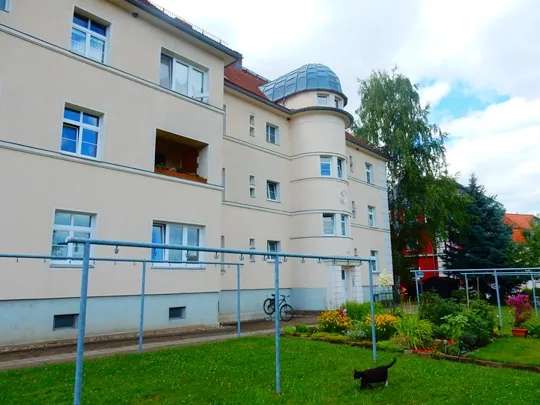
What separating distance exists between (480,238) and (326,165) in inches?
618

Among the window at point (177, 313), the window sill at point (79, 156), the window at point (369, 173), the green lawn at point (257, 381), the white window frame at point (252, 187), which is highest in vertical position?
the window at point (369, 173)

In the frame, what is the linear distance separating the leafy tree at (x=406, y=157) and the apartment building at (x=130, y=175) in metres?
11.4

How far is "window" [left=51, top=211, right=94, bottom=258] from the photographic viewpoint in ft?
39.0

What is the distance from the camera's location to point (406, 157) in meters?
30.7

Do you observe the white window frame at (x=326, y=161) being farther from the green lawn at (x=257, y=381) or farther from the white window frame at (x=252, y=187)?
the green lawn at (x=257, y=381)

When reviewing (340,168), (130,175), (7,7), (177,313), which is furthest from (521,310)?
(7,7)

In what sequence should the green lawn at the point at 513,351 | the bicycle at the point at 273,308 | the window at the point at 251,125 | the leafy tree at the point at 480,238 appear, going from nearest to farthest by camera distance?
the green lawn at the point at 513,351
the bicycle at the point at 273,308
the window at the point at 251,125
the leafy tree at the point at 480,238

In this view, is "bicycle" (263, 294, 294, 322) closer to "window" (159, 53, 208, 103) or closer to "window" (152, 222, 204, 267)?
"window" (152, 222, 204, 267)

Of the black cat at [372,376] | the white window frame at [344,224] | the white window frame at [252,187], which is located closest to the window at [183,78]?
the white window frame at [252,187]

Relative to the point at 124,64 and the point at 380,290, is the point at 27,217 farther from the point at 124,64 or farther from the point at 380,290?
the point at 380,290

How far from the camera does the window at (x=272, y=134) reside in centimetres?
2272

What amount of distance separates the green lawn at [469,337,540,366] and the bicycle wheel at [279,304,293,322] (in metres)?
9.29

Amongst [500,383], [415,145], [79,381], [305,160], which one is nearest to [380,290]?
[305,160]

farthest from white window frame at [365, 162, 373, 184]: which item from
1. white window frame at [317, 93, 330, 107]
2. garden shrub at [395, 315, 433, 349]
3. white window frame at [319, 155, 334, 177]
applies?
garden shrub at [395, 315, 433, 349]
